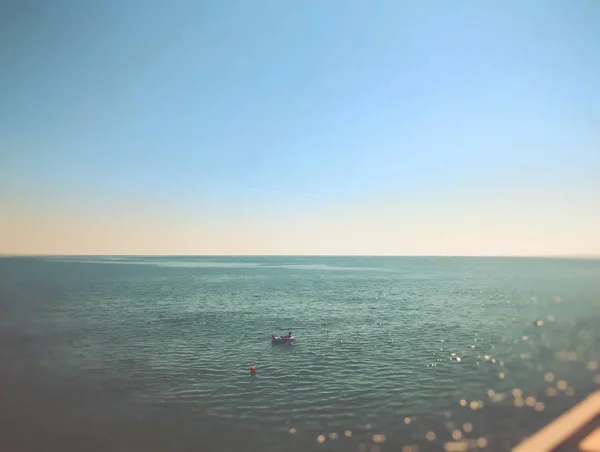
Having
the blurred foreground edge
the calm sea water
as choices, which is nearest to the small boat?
the calm sea water

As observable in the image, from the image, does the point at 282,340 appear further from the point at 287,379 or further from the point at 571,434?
the point at 571,434

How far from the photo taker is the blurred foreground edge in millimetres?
16219

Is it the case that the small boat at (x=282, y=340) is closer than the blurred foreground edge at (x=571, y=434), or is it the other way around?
the blurred foreground edge at (x=571, y=434)

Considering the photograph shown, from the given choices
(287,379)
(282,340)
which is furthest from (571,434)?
(282,340)

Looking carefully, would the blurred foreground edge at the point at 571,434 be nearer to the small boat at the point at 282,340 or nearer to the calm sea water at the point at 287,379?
the calm sea water at the point at 287,379

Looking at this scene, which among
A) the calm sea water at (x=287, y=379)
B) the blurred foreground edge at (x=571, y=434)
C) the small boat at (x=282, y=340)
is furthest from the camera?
the small boat at (x=282, y=340)

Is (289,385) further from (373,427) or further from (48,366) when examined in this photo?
(48,366)

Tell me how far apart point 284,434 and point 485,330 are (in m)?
38.3

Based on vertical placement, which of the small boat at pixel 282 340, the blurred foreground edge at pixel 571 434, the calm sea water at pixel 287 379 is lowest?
the calm sea water at pixel 287 379

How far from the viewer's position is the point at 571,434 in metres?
17.6

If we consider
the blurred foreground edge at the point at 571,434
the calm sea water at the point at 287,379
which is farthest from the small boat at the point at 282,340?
the blurred foreground edge at the point at 571,434

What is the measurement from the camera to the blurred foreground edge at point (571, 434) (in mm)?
16219

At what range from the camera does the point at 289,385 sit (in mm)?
30234

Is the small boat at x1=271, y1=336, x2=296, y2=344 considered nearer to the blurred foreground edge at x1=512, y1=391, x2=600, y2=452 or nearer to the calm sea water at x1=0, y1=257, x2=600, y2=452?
the calm sea water at x1=0, y1=257, x2=600, y2=452
